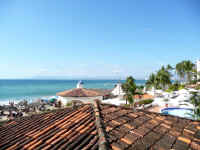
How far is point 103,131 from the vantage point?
3.11 m

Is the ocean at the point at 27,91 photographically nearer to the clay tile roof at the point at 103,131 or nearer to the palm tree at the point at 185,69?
the clay tile roof at the point at 103,131

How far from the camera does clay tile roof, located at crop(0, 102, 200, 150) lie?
294 centimetres

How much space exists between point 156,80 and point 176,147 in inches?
2325

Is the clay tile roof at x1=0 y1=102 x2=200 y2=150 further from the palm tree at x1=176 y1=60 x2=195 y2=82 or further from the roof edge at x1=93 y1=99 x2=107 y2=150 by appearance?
the palm tree at x1=176 y1=60 x2=195 y2=82

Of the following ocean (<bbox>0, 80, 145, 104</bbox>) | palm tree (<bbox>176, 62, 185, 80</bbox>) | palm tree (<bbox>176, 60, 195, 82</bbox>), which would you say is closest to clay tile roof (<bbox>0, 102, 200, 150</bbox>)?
ocean (<bbox>0, 80, 145, 104</bbox>)

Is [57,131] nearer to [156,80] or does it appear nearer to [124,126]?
[124,126]

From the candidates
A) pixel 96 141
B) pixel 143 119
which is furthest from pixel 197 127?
pixel 96 141

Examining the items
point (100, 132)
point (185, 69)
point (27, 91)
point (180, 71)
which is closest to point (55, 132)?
point (100, 132)

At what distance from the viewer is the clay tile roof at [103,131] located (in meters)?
2.94

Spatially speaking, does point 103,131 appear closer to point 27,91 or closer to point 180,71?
point 27,91

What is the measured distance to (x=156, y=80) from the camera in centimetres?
5853

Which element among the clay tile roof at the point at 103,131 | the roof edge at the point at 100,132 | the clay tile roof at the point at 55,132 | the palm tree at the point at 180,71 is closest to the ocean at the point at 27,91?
the clay tile roof at the point at 55,132

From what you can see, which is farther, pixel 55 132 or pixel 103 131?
pixel 55 132

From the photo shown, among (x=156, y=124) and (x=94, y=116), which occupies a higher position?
(x=94, y=116)
